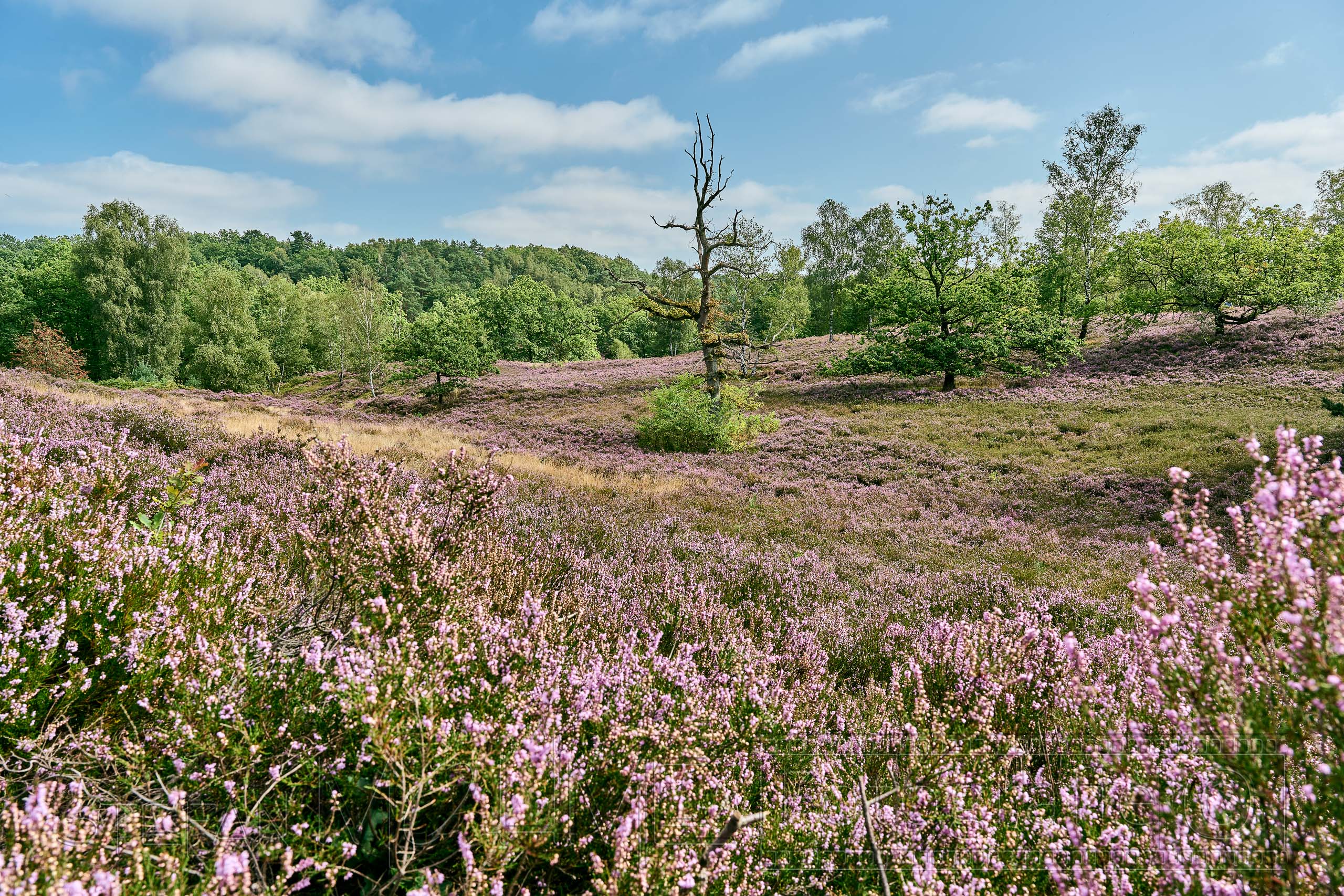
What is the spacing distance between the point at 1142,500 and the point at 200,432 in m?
17.2

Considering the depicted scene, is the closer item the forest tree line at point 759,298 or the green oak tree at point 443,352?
the forest tree line at point 759,298

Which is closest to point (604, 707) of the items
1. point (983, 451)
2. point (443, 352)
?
point (983, 451)

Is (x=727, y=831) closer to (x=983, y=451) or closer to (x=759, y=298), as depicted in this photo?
(x=983, y=451)

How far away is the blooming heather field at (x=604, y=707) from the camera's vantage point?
130cm

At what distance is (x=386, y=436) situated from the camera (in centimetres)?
1633

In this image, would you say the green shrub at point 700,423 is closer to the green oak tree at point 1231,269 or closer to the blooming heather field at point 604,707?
the blooming heather field at point 604,707

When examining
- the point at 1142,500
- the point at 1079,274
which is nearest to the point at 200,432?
the point at 1142,500

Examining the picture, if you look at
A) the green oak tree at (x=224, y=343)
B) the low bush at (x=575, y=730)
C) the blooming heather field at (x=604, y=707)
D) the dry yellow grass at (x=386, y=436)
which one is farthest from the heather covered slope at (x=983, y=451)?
the green oak tree at (x=224, y=343)

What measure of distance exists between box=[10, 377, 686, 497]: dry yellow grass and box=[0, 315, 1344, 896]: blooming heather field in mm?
4084

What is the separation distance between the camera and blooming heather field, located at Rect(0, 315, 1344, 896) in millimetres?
1304

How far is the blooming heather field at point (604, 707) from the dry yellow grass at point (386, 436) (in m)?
4.08

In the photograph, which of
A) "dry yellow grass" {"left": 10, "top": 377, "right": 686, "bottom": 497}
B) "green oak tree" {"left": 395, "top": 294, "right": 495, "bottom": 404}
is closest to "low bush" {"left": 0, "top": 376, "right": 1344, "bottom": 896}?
"dry yellow grass" {"left": 10, "top": 377, "right": 686, "bottom": 497}

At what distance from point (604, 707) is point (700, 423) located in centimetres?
1506

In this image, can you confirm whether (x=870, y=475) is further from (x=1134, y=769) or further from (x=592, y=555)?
(x=1134, y=769)
